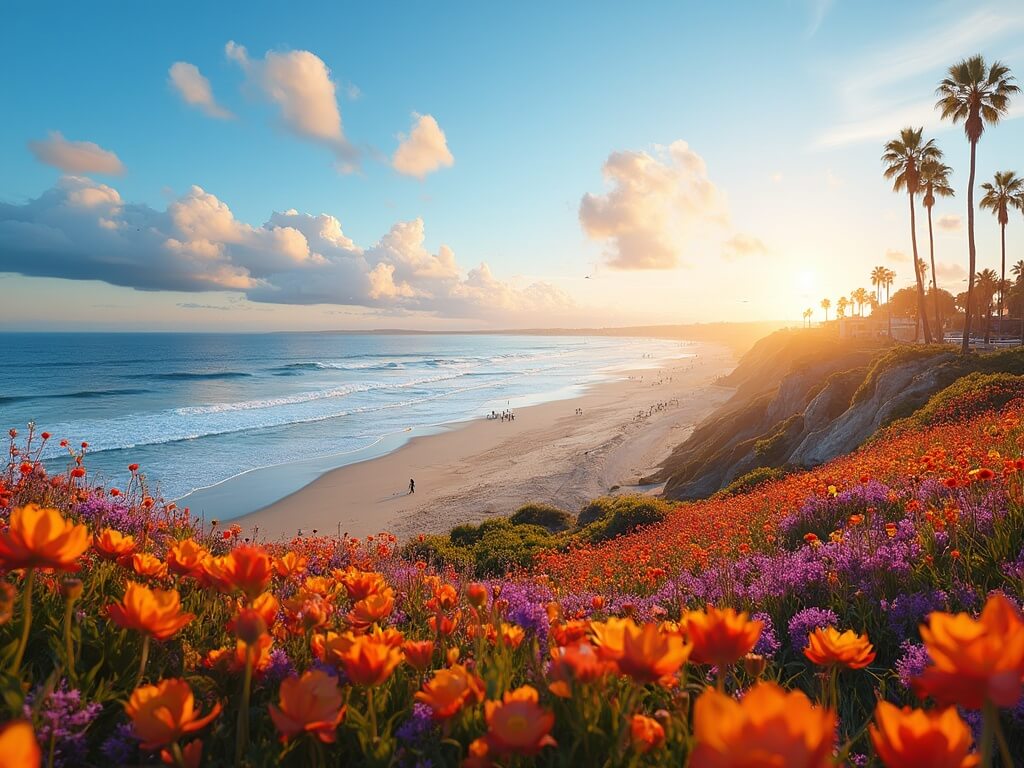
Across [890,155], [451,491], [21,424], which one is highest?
[890,155]

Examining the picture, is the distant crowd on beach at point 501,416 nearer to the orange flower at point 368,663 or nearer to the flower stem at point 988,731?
the orange flower at point 368,663

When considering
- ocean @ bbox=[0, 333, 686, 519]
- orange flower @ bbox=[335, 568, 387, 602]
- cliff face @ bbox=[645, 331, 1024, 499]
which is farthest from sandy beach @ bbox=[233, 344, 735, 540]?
orange flower @ bbox=[335, 568, 387, 602]

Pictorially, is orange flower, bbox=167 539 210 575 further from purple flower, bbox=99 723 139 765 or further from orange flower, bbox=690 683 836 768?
orange flower, bbox=690 683 836 768

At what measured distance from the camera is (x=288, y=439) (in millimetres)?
36062

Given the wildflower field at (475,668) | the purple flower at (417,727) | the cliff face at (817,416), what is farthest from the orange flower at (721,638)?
the cliff face at (817,416)

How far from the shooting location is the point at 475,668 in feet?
5.91

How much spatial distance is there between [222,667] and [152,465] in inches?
1260

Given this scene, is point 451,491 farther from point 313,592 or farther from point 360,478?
point 313,592

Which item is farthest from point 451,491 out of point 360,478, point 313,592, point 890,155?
point 890,155

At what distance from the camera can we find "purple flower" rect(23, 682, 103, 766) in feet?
5.21

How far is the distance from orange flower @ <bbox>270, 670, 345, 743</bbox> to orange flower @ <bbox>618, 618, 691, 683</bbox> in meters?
0.70

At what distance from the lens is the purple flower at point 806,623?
11.1ft

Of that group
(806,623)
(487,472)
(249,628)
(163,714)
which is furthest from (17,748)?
(487,472)

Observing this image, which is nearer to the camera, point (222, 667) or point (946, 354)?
point (222, 667)
